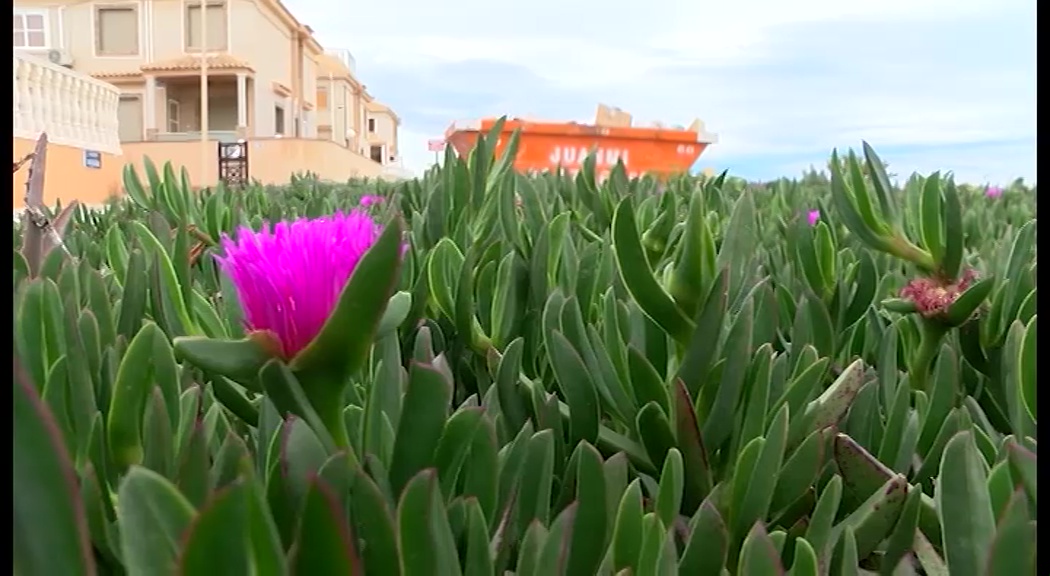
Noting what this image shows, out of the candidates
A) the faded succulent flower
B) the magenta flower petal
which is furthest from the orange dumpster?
the magenta flower petal

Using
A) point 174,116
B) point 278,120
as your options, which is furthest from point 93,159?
point 278,120

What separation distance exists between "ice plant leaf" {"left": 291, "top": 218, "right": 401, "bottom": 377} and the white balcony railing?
973 cm

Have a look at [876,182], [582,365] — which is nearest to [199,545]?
[582,365]

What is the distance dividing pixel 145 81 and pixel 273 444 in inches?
816

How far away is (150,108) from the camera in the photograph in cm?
1891

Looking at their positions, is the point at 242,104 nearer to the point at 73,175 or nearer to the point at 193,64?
the point at 193,64

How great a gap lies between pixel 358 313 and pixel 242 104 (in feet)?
66.6

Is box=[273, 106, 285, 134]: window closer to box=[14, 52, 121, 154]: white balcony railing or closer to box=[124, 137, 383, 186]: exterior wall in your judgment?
box=[124, 137, 383, 186]: exterior wall

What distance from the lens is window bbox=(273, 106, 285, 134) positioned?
2065 centimetres

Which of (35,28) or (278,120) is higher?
(35,28)

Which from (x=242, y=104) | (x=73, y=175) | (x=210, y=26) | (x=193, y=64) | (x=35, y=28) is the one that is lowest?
(x=73, y=175)

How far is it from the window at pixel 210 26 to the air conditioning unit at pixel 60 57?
2.28m

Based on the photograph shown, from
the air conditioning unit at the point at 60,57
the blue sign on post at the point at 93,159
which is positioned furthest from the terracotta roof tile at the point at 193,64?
the blue sign on post at the point at 93,159

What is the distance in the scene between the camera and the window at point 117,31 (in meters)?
19.2
